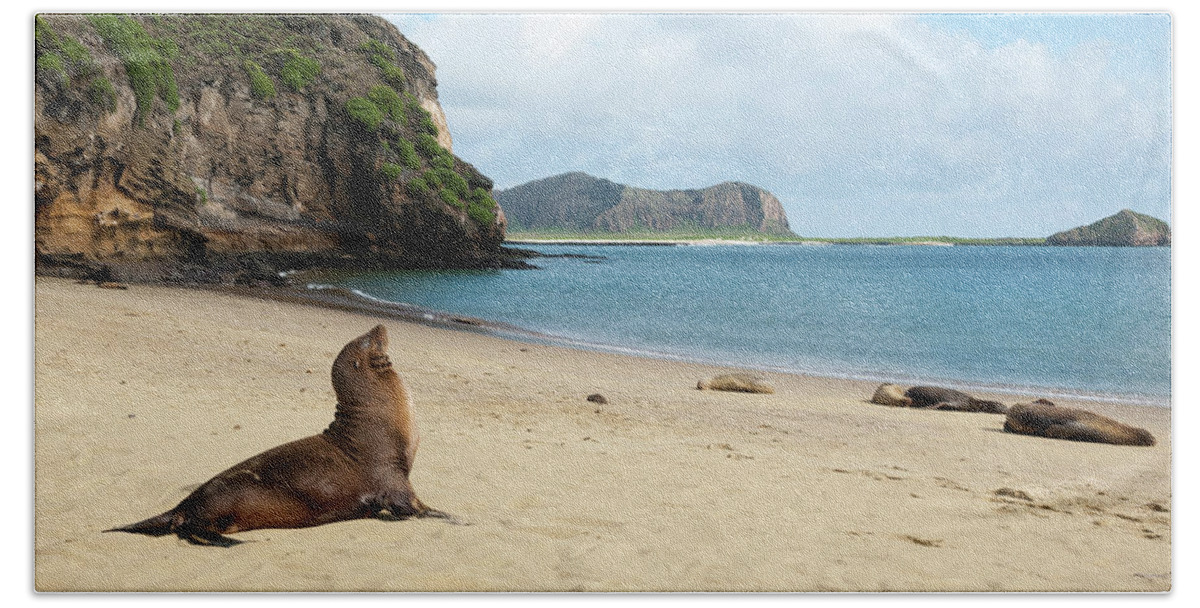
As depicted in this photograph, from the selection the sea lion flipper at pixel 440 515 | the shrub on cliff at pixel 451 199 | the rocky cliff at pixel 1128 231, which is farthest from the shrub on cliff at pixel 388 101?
the rocky cliff at pixel 1128 231

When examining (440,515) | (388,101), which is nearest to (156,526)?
(440,515)

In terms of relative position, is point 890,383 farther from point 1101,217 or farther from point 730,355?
point 1101,217

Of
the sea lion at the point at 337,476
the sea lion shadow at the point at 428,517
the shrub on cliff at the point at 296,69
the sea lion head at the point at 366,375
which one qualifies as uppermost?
the shrub on cliff at the point at 296,69

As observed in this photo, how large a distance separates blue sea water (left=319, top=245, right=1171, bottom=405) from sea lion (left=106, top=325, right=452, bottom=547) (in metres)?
1.56

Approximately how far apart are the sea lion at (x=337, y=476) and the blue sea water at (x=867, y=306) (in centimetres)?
156

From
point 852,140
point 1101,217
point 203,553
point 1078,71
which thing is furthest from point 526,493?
point 1078,71

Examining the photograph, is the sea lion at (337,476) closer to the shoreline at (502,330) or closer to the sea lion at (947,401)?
the shoreline at (502,330)

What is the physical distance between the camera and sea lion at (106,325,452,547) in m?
4.32

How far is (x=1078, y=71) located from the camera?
18.5ft

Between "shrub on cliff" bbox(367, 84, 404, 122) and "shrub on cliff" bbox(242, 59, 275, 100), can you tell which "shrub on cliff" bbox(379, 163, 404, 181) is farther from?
"shrub on cliff" bbox(242, 59, 275, 100)

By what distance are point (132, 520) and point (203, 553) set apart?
631 mm

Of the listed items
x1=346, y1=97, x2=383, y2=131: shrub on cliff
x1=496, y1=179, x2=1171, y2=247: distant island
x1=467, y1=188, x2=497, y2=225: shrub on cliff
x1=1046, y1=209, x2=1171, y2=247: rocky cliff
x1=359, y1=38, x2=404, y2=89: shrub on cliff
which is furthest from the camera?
x1=346, y1=97, x2=383, y2=131: shrub on cliff

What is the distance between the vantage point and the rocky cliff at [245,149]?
18.5 ft

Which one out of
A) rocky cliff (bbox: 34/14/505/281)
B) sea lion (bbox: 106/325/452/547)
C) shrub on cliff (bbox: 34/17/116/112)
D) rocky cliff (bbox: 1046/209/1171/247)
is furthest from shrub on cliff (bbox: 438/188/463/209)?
rocky cliff (bbox: 1046/209/1171/247)
